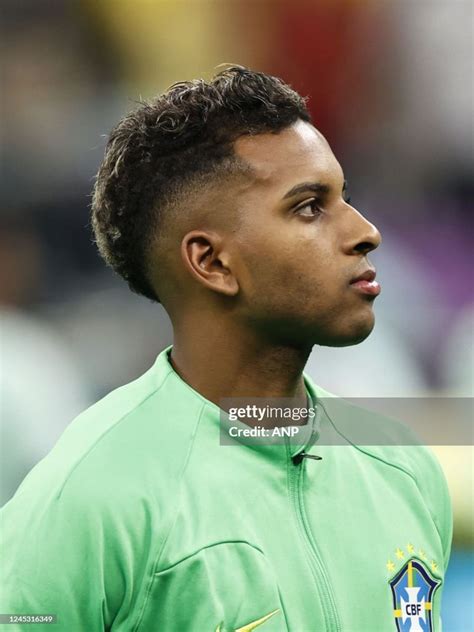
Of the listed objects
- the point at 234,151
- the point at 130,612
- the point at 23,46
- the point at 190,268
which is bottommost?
the point at 130,612

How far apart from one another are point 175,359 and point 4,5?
2.97 m

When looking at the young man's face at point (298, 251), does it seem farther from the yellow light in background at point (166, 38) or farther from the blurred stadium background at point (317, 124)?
the yellow light in background at point (166, 38)

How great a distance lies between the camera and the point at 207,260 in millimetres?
1872

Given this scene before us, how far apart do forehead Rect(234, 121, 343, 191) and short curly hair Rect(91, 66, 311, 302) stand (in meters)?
0.02

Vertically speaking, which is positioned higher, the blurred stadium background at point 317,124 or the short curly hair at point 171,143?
the blurred stadium background at point 317,124

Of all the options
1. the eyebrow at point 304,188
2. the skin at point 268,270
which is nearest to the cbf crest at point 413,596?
the skin at point 268,270

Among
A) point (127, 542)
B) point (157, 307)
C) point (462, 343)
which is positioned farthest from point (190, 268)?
point (462, 343)

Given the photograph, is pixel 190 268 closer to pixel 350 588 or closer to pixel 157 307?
pixel 350 588

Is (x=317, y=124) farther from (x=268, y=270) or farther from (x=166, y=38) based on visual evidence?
(x=268, y=270)

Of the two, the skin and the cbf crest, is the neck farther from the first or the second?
the cbf crest

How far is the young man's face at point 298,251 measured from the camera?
180 centimetres

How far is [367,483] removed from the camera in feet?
6.24

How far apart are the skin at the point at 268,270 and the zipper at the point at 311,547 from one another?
0.52ft

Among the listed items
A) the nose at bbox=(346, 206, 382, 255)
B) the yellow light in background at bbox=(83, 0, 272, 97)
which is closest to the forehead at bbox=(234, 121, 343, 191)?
the nose at bbox=(346, 206, 382, 255)
